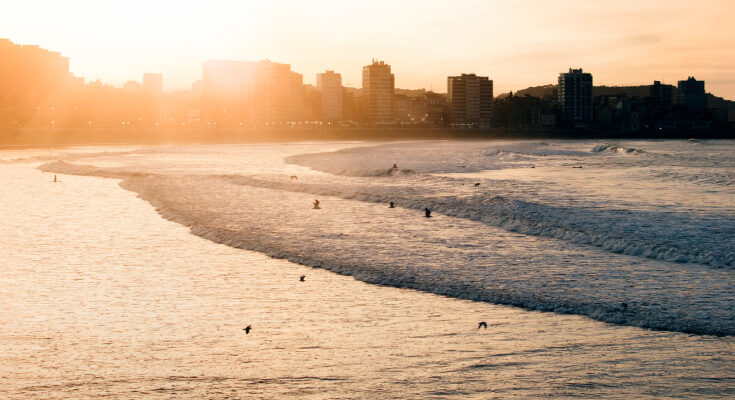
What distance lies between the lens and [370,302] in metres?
10.5

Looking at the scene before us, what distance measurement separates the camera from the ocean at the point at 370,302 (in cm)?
711

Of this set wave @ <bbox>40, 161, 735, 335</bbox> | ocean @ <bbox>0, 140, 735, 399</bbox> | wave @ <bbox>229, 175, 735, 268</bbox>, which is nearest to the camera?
ocean @ <bbox>0, 140, 735, 399</bbox>

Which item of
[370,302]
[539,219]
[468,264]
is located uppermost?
[539,219]

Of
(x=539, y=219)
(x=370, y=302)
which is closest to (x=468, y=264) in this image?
(x=370, y=302)

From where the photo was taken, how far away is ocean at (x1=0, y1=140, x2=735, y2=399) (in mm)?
7109

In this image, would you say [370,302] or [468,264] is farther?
[468,264]

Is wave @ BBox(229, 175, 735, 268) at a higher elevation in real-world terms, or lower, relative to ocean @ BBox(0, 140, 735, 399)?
higher

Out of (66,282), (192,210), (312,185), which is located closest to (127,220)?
(192,210)

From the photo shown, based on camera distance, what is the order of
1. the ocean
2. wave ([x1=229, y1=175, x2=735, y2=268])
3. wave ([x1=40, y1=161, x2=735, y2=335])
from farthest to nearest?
wave ([x1=229, y1=175, x2=735, y2=268])
wave ([x1=40, y1=161, x2=735, y2=335])
the ocean

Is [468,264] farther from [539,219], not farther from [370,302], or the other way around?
[539,219]

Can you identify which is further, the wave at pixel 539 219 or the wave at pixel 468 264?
the wave at pixel 539 219

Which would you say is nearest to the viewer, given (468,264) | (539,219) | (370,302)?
(370,302)

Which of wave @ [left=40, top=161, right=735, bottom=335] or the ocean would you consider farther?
wave @ [left=40, top=161, right=735, bottom=335]

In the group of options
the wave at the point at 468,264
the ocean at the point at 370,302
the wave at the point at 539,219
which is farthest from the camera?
the wave at the point at 539,219
